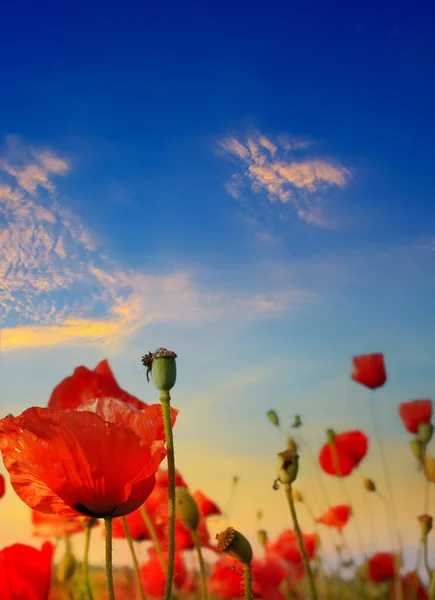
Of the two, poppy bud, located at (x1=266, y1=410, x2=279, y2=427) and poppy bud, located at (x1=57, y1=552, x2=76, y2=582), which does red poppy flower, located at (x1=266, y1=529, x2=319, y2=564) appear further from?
poppy bud, located at (x1=57, y1=552, x2=76, y2=582)

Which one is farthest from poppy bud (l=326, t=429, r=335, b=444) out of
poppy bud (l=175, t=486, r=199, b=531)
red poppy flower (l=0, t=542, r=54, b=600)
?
red poppy flower (l=0, t=542, r=54, b=600)

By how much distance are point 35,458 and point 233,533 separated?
320 mm

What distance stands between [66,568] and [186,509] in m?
0.57

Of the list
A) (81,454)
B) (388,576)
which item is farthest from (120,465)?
(388,576)

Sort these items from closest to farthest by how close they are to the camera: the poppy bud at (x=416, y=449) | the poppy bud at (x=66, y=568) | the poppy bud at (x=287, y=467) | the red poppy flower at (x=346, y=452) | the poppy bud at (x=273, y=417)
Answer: the poppy bud at (x=287, y=467) < the poppy bud at (x=66, y=568) < the poppy bud at (x=416, y=449) < the poppy bud at (x=273, y=417) < the red poppy flower at (x=346, y=452)

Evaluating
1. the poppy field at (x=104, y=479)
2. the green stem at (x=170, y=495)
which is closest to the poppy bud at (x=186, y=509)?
the poppy field at (x=104, y=479)

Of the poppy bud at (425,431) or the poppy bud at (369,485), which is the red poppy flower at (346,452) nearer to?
the poppy bud at (369,485)

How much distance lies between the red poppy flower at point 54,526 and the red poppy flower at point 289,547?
109cm

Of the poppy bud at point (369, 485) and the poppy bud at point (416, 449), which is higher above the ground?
the poppy bud at point (416, 449)

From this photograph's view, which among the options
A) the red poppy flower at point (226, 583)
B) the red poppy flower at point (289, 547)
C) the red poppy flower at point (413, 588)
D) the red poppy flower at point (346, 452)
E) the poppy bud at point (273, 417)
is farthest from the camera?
the red poppy flower at point (289, 547)

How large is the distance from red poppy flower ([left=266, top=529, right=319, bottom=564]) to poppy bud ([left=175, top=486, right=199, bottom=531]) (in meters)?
1.66

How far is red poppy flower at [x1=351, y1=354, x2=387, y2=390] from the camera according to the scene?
3.12 m

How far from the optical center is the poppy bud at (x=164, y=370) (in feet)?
A: 3.18

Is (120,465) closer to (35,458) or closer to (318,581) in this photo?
(35,458)
